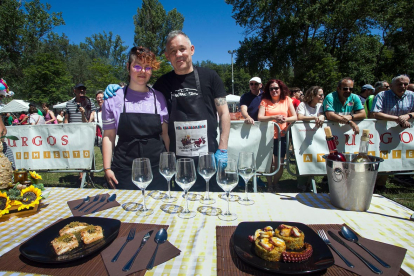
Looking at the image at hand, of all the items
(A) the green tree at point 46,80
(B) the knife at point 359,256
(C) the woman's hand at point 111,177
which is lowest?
(B) the knife at point 359,256

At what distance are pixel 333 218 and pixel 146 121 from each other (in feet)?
5.41

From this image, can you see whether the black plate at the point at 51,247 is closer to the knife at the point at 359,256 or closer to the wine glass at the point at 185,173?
the wine glass at the point at 185,173

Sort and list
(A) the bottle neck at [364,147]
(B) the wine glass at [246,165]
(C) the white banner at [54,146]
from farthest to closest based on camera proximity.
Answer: (C) the white banner at [54,146]
(A) the bottle neck at [364,147]
(B) the wine glass at [246,165]

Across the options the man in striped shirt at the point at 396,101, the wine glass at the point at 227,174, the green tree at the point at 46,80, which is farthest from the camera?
the green tree at the point at 46,80

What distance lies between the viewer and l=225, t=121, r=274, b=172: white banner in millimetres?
3881

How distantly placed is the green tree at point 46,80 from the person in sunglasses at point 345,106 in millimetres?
27221

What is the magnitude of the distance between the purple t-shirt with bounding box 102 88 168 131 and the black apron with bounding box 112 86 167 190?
44 mm

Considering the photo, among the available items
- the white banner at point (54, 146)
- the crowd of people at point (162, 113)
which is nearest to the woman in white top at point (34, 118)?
the white banner at point (54, 146)

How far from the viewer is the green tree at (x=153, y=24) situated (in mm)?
31592

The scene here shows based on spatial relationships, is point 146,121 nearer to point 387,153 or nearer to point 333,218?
point 333,218

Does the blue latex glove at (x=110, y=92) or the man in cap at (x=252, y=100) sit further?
the man in cap at (x=252, y=100)

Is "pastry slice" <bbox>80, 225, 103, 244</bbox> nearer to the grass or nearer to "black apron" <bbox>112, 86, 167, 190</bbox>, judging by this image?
"black apron" <bbox>112, 86, 167, 190</bbox>

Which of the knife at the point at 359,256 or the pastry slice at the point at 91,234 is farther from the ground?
the pastry slice at the point at 91,234

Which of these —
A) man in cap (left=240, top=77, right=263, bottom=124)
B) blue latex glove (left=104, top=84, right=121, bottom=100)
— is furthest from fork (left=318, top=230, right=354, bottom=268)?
man in cap (left=240, top=77, right=263, bottom=124)
